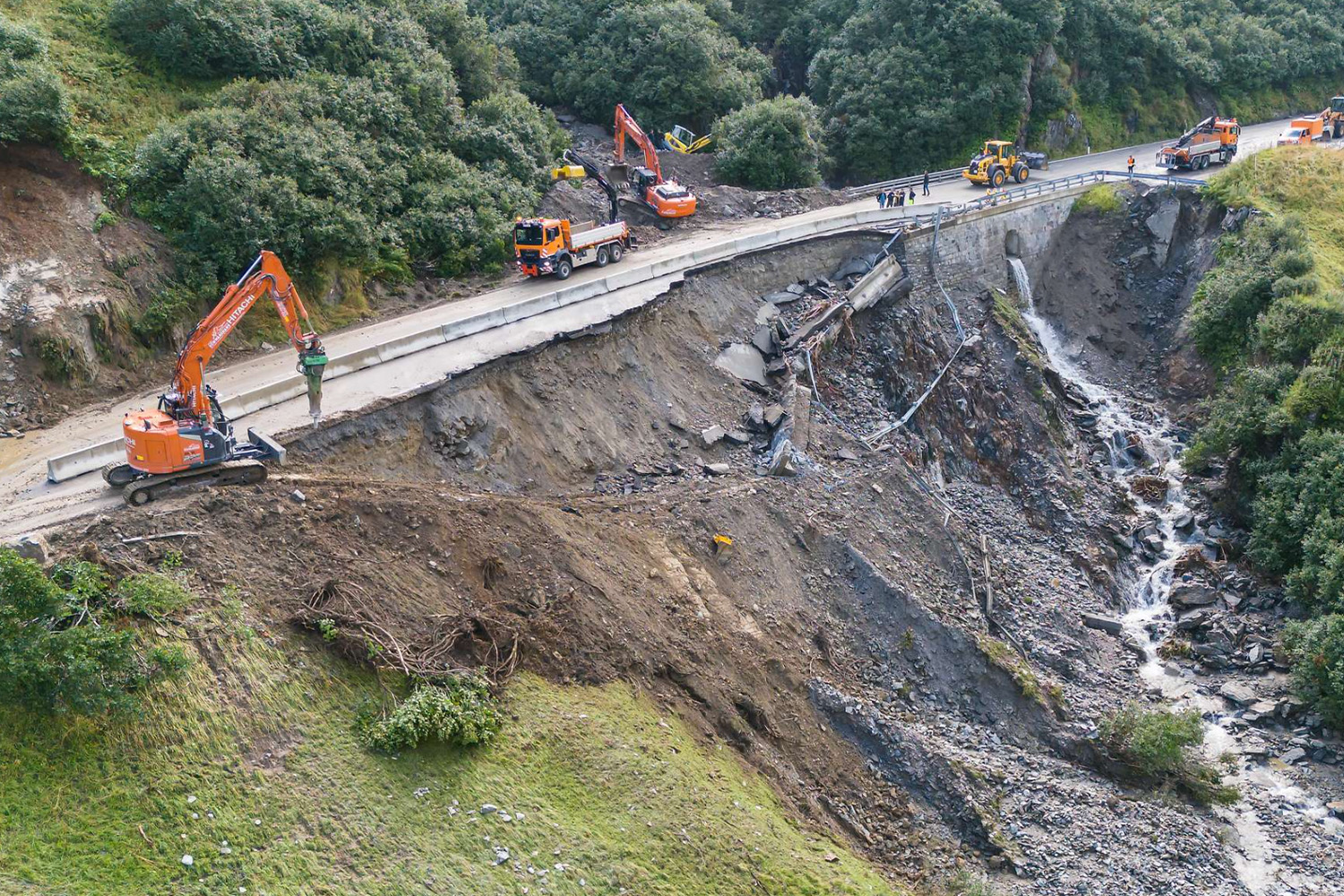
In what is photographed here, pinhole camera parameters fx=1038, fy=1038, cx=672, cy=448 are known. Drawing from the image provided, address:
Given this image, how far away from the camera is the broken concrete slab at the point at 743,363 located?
28984 mm

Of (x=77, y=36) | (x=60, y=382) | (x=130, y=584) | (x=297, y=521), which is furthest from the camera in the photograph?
(x=77, y=36)

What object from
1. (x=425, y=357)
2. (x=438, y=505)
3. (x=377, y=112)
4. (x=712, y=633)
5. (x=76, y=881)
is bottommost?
(x=712, y=633)

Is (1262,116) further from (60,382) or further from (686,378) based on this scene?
(60,382)

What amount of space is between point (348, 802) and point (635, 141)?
2993 centimetres

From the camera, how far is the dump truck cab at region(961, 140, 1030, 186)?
136 ft

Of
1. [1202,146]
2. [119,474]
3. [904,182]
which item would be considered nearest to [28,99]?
[119,474]

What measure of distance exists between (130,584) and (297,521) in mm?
3218

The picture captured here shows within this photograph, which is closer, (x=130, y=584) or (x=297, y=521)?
(x=130, y=584)

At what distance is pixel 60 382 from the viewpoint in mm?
23031

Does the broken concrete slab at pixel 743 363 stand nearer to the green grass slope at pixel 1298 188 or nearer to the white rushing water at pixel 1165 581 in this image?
the white rushing water at pixel 1165 581

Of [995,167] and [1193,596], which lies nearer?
[1193,596]

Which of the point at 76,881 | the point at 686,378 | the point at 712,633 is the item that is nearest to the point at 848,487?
the point at 686,378

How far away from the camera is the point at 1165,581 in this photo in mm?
30156

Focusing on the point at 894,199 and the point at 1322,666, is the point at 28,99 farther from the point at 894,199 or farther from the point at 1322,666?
the point at 1322,666
